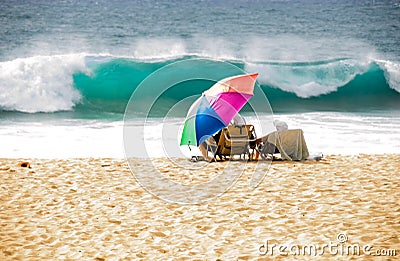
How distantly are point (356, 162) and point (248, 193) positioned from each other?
1.75 m

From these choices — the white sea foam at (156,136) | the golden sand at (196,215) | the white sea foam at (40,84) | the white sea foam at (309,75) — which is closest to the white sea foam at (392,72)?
the white sea foam at (309,75)

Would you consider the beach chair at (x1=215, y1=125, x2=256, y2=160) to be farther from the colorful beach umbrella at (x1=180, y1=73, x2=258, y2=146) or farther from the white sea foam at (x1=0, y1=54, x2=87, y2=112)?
the white sea foam at (x1=0, y1=54, x2=87, y2=112)

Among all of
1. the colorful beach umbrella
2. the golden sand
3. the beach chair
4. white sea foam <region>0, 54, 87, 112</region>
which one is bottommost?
the golden sand

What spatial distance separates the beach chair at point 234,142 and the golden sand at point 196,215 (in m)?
0.33

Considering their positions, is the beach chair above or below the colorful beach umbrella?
below

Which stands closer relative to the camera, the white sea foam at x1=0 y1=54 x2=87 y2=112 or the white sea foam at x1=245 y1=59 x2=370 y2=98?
the white sea foam at x1=0 y1=54 x2=87 y2=112

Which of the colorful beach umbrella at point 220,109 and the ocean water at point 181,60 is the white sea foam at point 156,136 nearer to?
the ocean water at point 181,60

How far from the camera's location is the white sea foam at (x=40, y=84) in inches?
494

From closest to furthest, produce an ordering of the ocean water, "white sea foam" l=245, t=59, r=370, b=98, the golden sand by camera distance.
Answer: the golden sand → the ocean water → "white sea foam" l=245, t=59, r=370, b=98

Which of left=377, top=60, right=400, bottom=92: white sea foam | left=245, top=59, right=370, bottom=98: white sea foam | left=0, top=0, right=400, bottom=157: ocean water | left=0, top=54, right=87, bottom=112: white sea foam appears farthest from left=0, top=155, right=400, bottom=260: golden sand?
left=377, top=60, right=400, bottom=92: white sea foam

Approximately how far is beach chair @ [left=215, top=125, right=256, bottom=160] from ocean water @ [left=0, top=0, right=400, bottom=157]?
128 centimetres

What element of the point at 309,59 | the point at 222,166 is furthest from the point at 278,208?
the point at 309,59

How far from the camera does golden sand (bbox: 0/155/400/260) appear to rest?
3.51 m

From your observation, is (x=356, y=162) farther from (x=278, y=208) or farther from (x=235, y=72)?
(x=235, y=72)
